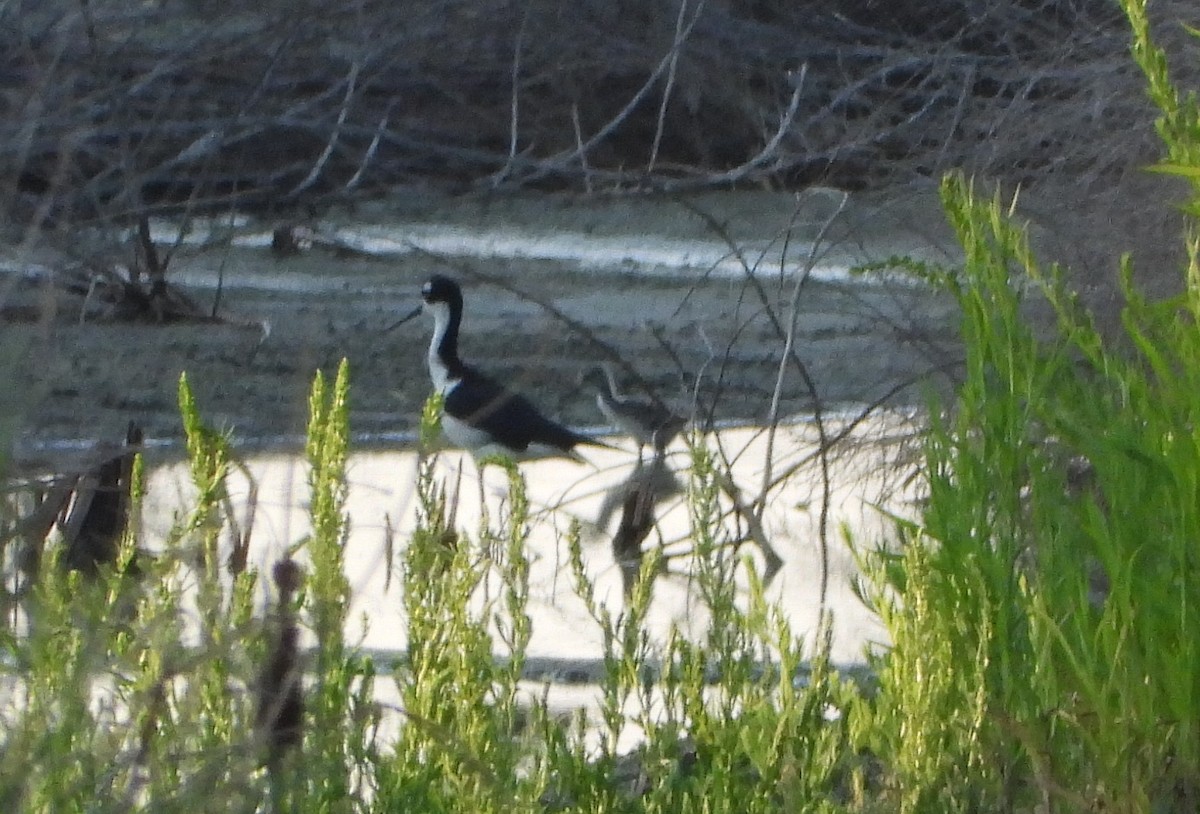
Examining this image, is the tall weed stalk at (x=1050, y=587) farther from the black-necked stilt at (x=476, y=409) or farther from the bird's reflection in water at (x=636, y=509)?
the black-necked stilt at (x=476, y=409)

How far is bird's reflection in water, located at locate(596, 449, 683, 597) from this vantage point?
211 inches

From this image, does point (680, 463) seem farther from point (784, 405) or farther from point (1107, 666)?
point (1107, 666)

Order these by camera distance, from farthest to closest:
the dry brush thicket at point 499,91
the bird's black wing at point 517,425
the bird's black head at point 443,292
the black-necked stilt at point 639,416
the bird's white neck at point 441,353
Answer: the bird's black head at point 443,292 < the bird's white neck at point 441,353 < the bird's black wing at point 517,425 < the black-necked stilt at point 639,416 < the dry brush thicket at point 499,91

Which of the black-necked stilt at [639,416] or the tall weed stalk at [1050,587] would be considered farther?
the black-necked stilt at [639,416]

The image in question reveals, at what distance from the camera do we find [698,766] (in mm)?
2861

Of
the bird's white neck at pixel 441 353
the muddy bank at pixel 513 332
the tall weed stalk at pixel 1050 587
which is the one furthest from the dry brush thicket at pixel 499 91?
the tall weed stalk at pixel 1050 587

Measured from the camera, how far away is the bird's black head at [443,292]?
26.2 feet

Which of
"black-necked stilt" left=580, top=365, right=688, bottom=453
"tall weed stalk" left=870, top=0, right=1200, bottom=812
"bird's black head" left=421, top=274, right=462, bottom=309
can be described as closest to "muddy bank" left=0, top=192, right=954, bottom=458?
"black-necked stilt" left=580, top=365, right=688, bottom=453

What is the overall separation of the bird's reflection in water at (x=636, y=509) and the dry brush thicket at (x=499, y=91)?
892 millimetres

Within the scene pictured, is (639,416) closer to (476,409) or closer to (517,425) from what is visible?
(517,425)

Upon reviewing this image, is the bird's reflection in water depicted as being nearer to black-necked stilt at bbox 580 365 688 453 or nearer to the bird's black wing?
black-necked stilt at bbox 580 365 688 453

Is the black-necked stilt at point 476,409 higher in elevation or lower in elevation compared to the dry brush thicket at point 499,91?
lower

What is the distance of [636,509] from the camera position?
5.65 m

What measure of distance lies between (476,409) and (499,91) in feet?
10.3
